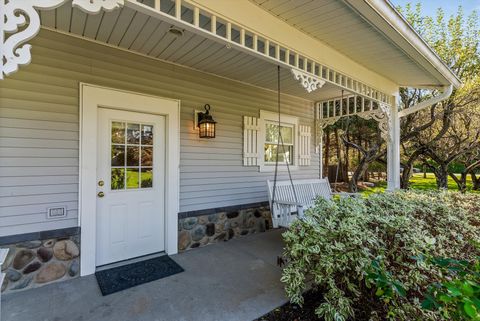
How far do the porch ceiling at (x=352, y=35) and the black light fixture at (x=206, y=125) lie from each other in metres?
1.66

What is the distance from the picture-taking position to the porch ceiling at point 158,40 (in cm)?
243

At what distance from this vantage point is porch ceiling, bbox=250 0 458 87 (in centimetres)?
237

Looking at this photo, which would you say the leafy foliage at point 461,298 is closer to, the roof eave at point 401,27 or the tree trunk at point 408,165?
the roof eave at point 401,27

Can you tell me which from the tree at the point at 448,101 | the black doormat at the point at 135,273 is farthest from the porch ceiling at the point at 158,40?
the tree at the point at 448,101

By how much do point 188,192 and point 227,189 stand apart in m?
0.71

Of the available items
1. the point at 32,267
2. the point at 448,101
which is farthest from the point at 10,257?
the point at 448,101

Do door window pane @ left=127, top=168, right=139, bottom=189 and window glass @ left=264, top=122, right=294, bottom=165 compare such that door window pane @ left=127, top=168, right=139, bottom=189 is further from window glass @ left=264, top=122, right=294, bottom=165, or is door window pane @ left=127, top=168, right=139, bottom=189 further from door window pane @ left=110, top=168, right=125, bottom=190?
window glass @ left=264, top=122, right=294, bottom=165

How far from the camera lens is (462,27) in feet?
22.7

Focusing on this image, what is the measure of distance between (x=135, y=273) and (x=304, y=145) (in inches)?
159

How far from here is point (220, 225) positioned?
394 centimetres

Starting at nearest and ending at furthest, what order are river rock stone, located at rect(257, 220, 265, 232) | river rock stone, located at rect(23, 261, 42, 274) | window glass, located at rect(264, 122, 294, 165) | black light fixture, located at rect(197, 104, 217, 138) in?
river rock stone, located at rect(23, 261, 42, 274) < black light fixture, located at rect(197, 104, 217, 138) < river rock stone, located at rect(257, 220, 265, 232) < window glass, located at rect(264, 122, 294, 165)

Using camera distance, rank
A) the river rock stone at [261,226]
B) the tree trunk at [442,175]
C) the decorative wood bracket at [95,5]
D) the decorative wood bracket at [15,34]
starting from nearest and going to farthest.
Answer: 1. the decorative wood bracket at [15,34]
2. the decorative wood bracket at [95,5]
3. the river rock stone at [261,226]
4. the tree trunk at [442,175]

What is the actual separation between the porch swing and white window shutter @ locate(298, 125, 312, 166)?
1.66 feet

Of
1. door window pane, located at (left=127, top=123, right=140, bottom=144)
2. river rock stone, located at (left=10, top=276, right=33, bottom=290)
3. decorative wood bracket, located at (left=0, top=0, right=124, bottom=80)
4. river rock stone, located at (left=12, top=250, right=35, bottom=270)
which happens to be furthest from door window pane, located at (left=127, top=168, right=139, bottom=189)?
decorative wood bracket, located at (left=0, top=0, right=124, bottom=80)
